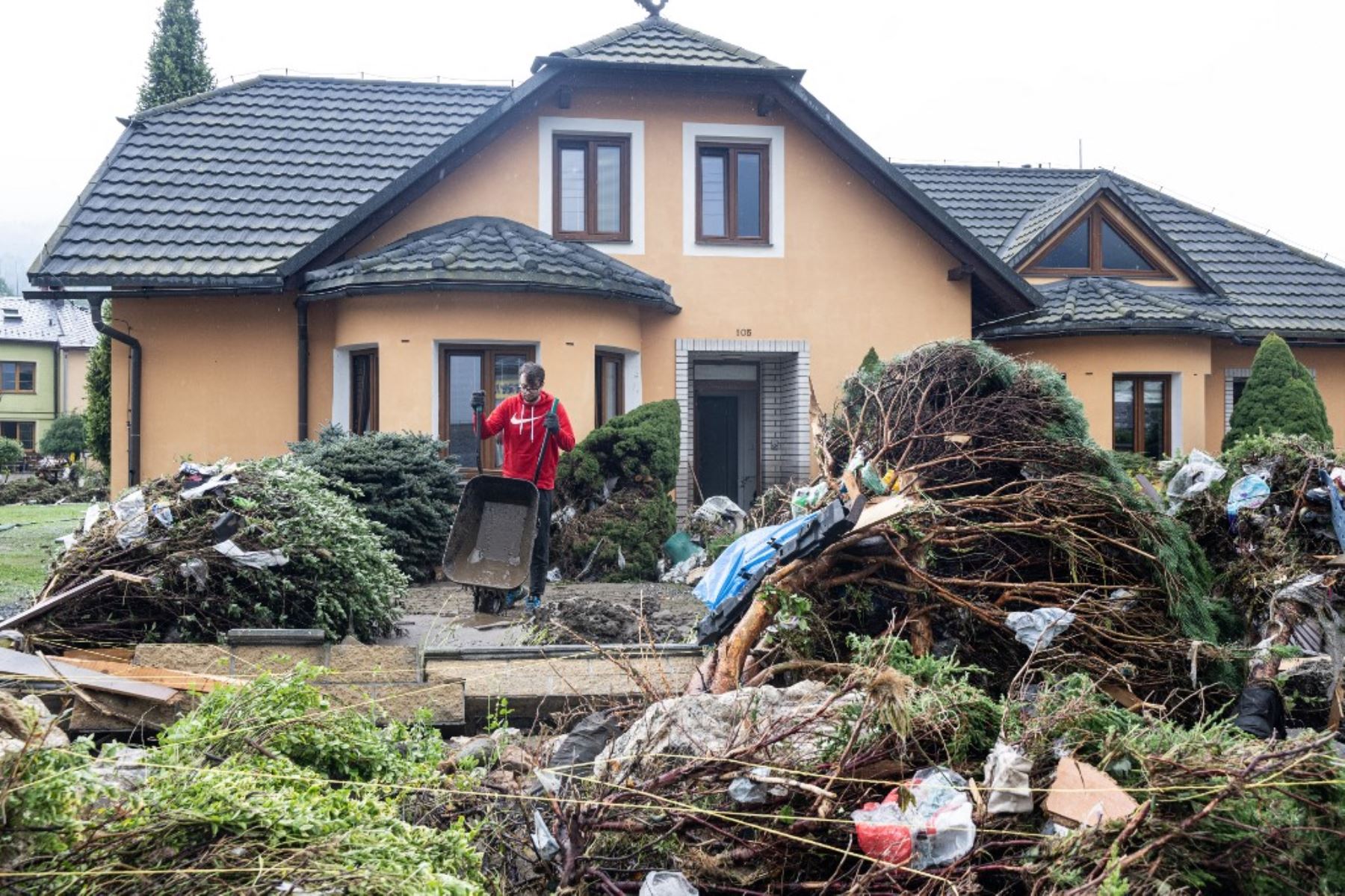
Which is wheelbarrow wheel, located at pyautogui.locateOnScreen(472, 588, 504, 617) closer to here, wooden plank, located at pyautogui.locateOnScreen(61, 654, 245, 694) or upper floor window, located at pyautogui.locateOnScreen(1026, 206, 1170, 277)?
wooden plank, located at pyautogui.locateOnScreen(61, 654, 245, 694)

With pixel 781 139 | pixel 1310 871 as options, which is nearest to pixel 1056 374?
pixel 1310 871

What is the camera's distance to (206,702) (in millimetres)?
4105

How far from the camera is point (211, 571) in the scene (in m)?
6.32

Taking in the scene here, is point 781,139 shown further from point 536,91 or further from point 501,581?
point 501,581

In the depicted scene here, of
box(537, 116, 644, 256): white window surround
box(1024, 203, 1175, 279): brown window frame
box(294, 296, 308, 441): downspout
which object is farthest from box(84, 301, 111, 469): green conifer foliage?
box(1024, 203, 1175, 279): brown window frame

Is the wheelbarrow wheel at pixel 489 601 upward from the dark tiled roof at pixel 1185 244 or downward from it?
downward

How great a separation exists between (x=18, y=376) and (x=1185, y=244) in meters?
62.7

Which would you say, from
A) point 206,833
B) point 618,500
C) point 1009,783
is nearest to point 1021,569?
point 1009,783

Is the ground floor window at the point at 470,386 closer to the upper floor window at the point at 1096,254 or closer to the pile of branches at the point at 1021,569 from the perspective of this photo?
the pile of branches at the point at 1021,569

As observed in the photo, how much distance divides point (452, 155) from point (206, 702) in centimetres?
1026

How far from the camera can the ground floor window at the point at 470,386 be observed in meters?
12.9

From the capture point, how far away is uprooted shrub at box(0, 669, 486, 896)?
280 cm

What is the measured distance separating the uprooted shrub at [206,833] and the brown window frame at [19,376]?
6750 centimetres

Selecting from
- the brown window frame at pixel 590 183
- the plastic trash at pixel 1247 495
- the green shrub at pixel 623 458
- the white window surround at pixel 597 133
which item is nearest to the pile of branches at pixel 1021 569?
the plastic trash at pixel 1247 495
